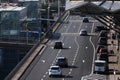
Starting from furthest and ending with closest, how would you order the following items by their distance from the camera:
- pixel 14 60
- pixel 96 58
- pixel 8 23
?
pixel 8 23 < pixel 14 60 < pixel 96 58

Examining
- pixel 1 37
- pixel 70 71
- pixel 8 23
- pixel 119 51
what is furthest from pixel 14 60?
pixel 70 71

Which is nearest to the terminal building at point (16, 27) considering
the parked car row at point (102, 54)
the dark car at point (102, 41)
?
the parked car row at point (102, 54)

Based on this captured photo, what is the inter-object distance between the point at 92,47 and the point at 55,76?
48.9ft

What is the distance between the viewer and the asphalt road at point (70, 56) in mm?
40844

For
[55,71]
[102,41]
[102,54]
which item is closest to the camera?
[55,71]

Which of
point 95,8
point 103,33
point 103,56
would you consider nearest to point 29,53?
point 103,56

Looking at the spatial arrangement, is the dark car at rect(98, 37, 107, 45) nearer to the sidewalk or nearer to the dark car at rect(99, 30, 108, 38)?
the sidewalk

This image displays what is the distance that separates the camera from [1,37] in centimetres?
7194

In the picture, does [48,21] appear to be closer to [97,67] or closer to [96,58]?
[96,58]

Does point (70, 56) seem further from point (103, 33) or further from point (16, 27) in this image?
point (16, 27)

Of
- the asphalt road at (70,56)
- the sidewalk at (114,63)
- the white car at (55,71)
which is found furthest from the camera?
the asphalt road at (70,56)

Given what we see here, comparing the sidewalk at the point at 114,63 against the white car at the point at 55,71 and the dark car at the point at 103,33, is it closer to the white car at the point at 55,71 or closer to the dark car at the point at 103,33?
the white car at the point at 55,71

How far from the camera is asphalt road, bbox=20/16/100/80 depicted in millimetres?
40844

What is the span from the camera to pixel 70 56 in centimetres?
4969
